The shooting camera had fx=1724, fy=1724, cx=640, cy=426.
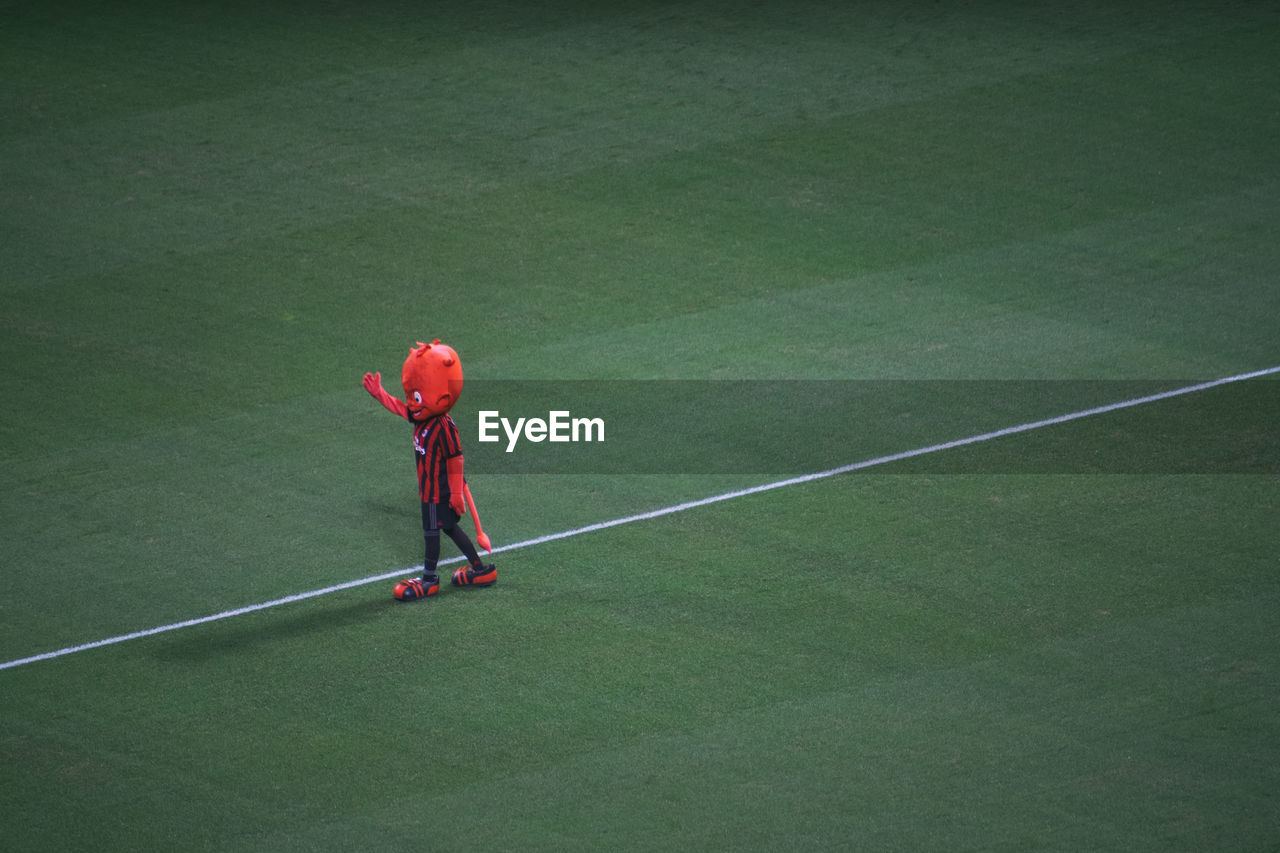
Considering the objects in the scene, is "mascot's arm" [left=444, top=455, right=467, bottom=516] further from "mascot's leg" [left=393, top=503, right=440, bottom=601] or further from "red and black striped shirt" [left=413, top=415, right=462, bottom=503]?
"mascot's leg" [left=393, top=503, right=440, bottom=601]

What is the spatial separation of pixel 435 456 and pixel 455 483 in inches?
8.3

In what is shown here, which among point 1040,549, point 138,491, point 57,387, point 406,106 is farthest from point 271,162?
point 1040,549

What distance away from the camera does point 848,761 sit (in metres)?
8.65

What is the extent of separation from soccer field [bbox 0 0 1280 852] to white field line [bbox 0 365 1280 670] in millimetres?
49

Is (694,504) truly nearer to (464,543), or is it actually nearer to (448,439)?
(464,543)

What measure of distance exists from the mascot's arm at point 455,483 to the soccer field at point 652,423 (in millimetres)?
588

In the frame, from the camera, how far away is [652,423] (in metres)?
13.0

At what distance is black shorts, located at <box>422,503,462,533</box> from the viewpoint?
10414 millimetres

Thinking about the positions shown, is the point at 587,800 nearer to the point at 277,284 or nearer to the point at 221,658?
the point at 221,658

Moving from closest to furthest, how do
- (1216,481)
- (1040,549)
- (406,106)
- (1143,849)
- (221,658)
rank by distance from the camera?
(1143,849) < (221,658) < (1040,549) < (1216,481) < (406,106)

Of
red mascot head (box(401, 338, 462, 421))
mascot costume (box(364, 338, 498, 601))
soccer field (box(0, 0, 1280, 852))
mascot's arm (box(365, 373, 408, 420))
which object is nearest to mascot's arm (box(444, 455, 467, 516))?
mascot costume (box(364, 338, 498, 601))

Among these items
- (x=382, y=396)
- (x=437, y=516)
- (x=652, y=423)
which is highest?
(x=382, y=396)

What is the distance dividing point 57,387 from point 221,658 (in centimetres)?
487
